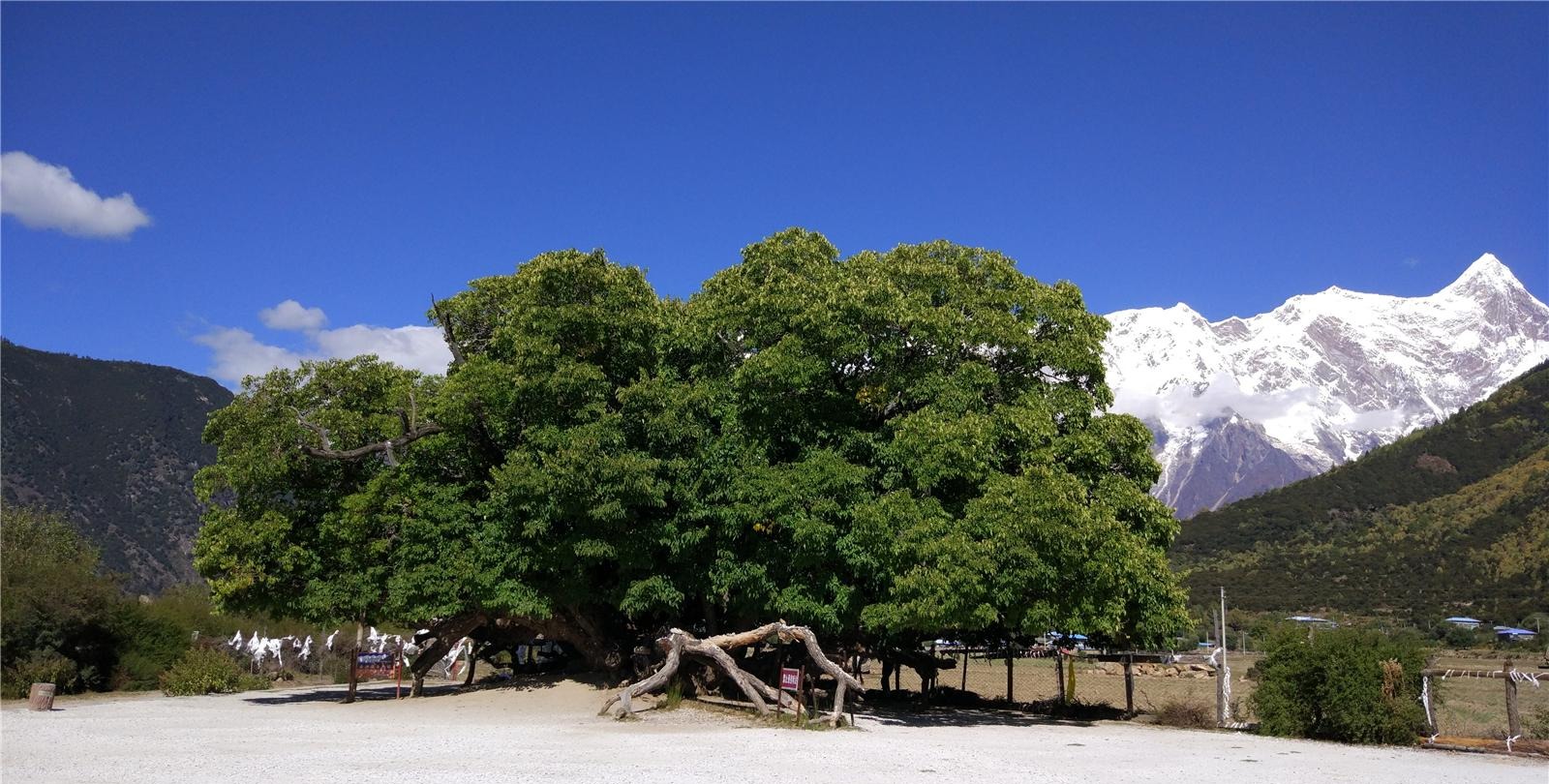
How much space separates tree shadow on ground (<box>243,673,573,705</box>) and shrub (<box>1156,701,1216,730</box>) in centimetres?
1309

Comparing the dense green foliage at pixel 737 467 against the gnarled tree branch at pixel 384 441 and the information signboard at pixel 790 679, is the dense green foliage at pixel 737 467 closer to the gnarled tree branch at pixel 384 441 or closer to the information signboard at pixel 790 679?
the gnarled tree branch at pixel 384 441

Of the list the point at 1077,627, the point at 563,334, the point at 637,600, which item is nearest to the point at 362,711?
the point at 637,600

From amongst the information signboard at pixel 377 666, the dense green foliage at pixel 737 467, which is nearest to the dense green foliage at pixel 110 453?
the information signboard at pixel 377 666

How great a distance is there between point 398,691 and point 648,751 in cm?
1317

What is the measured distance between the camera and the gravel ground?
44.7 ft

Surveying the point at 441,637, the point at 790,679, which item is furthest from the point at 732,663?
the point at 441,637

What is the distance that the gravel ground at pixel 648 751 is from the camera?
536 inches

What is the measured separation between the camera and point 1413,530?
8088 centimetres

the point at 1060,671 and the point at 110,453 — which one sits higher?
the point at 110,453

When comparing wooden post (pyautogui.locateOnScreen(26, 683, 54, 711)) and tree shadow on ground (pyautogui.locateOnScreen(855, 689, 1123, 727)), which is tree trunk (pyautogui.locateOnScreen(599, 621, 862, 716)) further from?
wooden post (pyautogui.locateOnScreen(26, 683, 54, 711))

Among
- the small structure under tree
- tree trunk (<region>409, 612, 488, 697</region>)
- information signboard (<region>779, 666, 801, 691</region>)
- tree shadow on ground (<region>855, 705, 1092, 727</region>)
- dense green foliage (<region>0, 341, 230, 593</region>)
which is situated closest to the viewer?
information signboard (<region>779, 666, 801, 691</region>)

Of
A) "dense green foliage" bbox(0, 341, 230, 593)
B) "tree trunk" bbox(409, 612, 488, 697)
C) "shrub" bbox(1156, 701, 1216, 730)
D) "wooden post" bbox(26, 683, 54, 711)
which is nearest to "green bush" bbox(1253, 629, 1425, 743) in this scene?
"shrub" bbox(1156, 701, 1216, 730)

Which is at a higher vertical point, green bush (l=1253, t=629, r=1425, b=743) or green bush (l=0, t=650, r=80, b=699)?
green bush (l=1253, t=629, r=1425, b=743)

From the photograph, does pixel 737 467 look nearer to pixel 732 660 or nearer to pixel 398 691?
pixel 732 660
